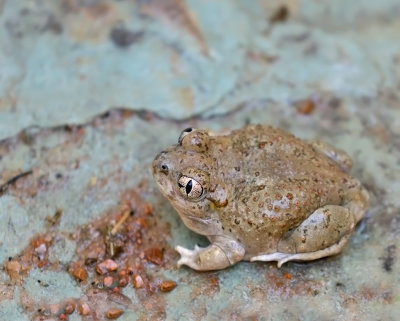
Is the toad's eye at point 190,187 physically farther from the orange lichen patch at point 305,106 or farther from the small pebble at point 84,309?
the orange lichen patch at point 305,106

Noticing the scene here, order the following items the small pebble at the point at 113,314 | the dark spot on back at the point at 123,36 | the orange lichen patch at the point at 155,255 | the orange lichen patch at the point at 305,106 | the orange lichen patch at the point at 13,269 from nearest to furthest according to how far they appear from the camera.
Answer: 1. the small pebble at the point at 113,314
2. the orange lichen patch at the point at 13,269
3. the orange lichen patch at the point at 155,255
4. the orange lichen patch at the point at 305,106
5. the dark spot on back at the point at 123,36

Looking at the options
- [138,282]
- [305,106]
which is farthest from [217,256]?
[305,106]

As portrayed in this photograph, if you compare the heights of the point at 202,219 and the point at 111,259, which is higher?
the point at 202,219

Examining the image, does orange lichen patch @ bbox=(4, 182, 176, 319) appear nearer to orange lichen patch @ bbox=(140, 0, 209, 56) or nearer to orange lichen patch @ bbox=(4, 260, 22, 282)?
orange lichen patch @ bbox=(4, 260, 22, 282)

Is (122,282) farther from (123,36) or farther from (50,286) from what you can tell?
(123,36)

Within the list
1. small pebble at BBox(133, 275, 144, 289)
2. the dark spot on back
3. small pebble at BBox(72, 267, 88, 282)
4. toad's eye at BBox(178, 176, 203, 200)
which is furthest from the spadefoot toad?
the dark spot on back

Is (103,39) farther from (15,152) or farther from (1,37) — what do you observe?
(15,152)

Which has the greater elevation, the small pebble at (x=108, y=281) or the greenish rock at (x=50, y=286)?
the small pebble at (x=108, y=281)

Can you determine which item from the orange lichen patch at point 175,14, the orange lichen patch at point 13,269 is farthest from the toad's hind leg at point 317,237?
the orange lichen patch at point 175,14

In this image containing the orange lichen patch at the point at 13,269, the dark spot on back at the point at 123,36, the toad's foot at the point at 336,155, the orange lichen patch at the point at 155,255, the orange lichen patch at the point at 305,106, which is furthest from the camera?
the dark spot on back at the point at 123,36
